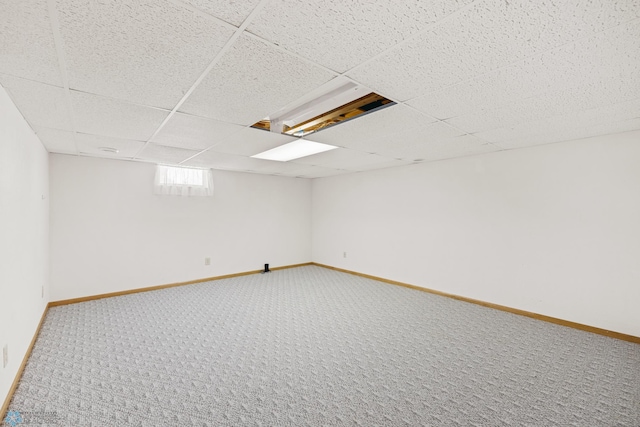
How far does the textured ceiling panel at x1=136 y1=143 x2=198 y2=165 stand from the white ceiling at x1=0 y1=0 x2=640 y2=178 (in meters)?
0.71

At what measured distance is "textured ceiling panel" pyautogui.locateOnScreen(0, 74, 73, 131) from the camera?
1.73 metres

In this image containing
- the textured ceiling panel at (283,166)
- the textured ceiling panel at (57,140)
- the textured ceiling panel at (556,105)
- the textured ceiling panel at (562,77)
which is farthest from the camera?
the textured ceiling panel at (283,166)

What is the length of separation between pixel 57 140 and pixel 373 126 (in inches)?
136

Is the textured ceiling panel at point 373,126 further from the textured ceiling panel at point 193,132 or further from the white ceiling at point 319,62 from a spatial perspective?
the textured ceiling panel at point 193,132

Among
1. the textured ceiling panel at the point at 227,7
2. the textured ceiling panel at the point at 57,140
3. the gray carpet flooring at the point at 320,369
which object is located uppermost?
the textured ceiling panel at the point at 227,7

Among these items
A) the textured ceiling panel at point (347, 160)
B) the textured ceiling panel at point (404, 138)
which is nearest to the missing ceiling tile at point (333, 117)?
A: the textured ceiling panel at point (404, 138)

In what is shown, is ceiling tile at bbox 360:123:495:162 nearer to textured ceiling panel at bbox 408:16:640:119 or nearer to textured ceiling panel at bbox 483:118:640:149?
textured ceiling panel at bbox 483:118:640:149

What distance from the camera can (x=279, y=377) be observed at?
7.07 ft

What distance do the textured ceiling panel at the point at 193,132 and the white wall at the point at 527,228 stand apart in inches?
125

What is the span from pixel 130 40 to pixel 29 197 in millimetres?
2164

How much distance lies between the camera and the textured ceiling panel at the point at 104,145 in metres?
3.02

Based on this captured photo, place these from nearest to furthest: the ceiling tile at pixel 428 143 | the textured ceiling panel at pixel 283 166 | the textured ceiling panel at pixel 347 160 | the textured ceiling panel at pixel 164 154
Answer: the ceiling tile at pixel 428 143, the textured ceiling panel at pixel 164 154, the textured ceiling panel at pixel 347 160, the textured ceiling panel at pixel 283 166

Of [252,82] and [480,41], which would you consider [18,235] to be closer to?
[252,82]

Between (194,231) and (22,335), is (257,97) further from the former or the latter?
(194,231)
